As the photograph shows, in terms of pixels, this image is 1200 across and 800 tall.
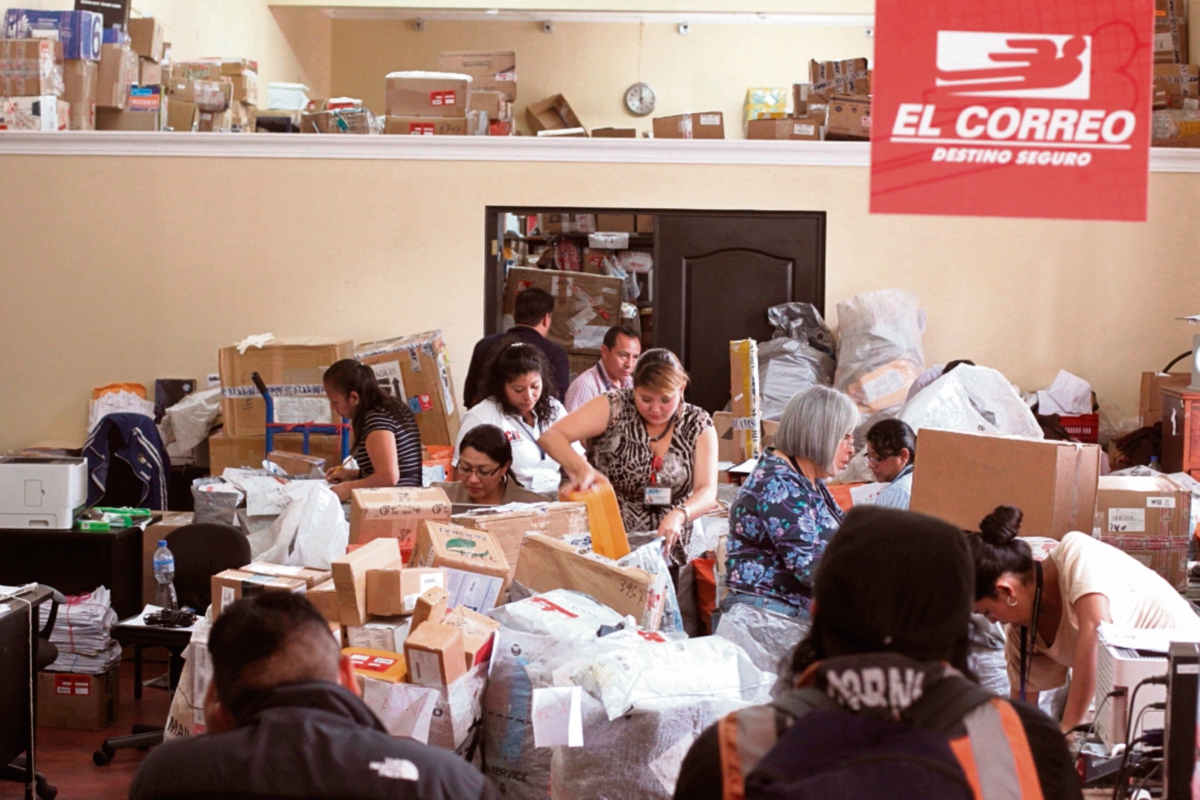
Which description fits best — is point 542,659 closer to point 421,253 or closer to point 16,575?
point 16,575

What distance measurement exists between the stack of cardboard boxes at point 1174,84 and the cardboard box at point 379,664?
6.00m

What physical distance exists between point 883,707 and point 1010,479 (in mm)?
2650

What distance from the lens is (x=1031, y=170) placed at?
217 centimetres

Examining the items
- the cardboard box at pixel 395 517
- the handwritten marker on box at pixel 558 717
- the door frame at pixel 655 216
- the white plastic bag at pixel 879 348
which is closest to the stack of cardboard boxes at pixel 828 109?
the door frame at pixel 655 216

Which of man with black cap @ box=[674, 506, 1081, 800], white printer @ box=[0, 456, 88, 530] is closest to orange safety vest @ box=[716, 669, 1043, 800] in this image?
man with black cap @ box=[674, 506, 1081, 800]

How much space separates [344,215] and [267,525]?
9.27 ft

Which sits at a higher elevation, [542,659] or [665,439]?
[665,439]

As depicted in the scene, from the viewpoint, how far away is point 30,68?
6.79 m

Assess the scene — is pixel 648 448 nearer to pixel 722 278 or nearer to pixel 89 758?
pixel 89 758

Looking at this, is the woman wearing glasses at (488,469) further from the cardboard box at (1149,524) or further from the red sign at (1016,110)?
the red sign at (1016,110)

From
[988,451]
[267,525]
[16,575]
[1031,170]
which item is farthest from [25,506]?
[1031,170]

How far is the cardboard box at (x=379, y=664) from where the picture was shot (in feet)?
9.11

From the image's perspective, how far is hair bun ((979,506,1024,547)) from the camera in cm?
277

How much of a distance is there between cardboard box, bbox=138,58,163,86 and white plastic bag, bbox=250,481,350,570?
4424 mm
